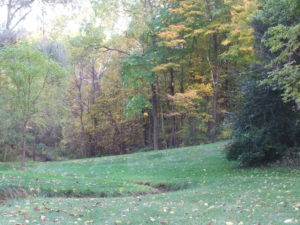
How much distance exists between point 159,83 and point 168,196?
77.1 ft

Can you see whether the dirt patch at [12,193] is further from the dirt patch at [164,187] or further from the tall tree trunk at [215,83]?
the tall tree trunk at [215,83]

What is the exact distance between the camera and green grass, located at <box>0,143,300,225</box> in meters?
8.70

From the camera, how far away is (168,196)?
12.8 meters

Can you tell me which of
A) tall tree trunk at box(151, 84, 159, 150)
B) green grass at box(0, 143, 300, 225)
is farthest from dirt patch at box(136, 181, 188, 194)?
tall tree trunk at box(151, 84, 159, 150)

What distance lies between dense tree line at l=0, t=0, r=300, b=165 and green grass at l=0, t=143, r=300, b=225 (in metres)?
2.61

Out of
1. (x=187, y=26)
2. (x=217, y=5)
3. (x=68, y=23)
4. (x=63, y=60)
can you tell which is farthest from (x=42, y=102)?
(x=68, y=23)

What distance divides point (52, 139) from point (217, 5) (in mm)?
20269

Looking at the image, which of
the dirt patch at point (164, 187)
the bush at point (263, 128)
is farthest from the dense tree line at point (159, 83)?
the dirt patch at point (164, 187)

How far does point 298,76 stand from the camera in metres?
12.2

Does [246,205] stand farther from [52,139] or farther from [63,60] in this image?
[52,139]

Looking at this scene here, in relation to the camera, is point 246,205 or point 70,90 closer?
point 246,205

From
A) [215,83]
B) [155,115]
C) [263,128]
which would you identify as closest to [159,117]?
[155,115]

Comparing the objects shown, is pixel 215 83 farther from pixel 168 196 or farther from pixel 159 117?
pixel 168 196

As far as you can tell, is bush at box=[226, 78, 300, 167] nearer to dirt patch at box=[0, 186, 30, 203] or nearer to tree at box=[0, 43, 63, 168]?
dirt patch at box=[0, 186, 30, 203]
